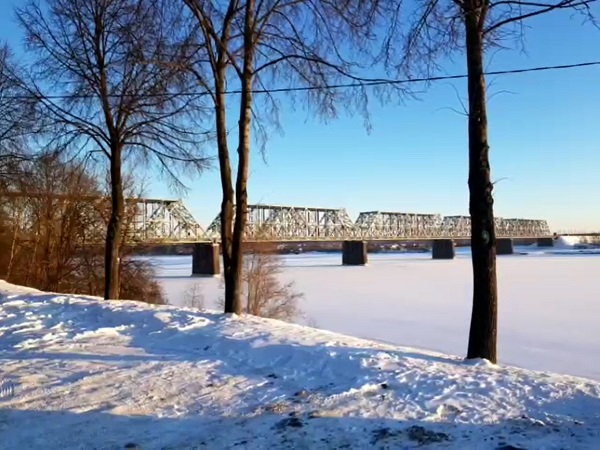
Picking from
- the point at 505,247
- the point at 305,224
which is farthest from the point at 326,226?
the point at 505,247

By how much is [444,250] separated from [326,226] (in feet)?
77.5

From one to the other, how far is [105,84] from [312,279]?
4438 centimetres

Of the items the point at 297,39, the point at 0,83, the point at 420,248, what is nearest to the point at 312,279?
the point at 0,83

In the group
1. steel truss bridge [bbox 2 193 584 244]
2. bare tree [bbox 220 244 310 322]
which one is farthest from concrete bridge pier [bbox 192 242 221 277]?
bare tree [bbox 220 244 310 322]

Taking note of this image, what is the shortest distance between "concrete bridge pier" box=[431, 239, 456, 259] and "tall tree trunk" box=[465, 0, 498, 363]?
350ft

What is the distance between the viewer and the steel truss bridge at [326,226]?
2884 inches

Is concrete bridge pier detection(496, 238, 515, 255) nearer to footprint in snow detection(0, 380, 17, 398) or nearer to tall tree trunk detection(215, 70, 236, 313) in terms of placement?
tall tree trunk detection(215, 70, 236, 313)

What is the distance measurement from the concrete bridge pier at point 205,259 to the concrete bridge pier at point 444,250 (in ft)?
186

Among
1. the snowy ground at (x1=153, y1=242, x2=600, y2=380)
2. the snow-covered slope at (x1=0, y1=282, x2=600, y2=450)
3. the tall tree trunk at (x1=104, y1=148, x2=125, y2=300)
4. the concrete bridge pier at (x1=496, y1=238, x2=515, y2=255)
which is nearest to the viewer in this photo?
the snow-covered slope at (x1=0, y1=282, x2=600, y2=450)

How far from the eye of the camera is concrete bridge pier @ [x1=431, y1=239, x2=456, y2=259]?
11157cm

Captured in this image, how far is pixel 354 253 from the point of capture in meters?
91.7

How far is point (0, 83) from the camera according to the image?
17.3 m

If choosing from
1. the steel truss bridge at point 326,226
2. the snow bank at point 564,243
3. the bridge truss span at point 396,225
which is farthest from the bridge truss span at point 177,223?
the snow bank at point 564,243

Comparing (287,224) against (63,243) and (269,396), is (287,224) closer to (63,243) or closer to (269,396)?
(63,243)
